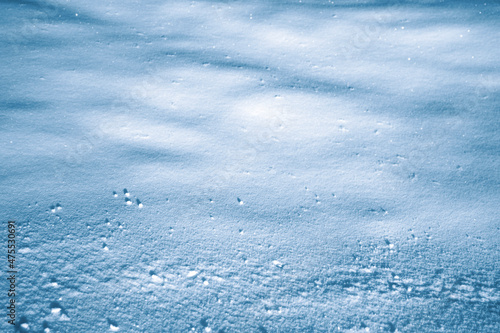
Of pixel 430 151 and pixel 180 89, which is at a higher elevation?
pixel 180 89

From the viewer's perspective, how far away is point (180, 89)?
1861 mm

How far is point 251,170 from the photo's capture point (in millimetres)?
1491

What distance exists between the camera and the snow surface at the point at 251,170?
109cm

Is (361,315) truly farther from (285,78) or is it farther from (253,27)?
(253,27)

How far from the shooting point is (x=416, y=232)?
1288 mm

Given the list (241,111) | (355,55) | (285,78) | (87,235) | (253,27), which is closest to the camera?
(87,235)

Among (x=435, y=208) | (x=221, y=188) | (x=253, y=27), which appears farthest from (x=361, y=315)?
(x=253, y=27)

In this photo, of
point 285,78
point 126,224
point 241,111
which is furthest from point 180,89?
point 126,224

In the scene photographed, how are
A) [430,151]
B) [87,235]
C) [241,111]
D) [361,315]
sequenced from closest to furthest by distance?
1. [361,315]
2. [87,235]
3. [430,151]
4. [241,111]

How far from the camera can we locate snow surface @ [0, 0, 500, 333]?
1093mm

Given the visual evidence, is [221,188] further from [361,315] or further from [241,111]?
[361,315]

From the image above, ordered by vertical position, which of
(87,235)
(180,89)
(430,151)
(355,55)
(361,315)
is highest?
(355,55)

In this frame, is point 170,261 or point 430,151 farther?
point 430,151

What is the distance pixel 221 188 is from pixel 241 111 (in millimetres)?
512
